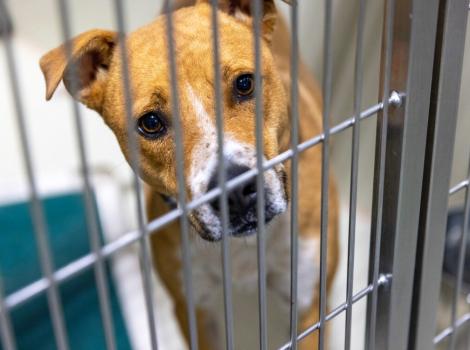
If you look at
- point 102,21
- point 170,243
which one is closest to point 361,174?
point 170,243

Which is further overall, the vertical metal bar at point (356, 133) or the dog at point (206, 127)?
the dog at point (206, 127)

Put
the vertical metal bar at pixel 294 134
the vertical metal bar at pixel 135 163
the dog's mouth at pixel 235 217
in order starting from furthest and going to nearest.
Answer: the dog's mouth at pixel 235 217, the vertical metal bar at pixel 294 134, the vertical metal bar at pixel 135 163

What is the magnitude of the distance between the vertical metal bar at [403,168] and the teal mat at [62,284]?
90 centimetres

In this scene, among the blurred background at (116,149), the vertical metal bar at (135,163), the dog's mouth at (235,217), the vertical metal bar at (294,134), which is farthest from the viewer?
the blurred background at (116,149)

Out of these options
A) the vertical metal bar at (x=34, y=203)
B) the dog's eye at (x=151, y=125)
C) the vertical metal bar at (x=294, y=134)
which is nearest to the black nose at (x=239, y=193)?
the vertical metal bar at (x=294, y=134)

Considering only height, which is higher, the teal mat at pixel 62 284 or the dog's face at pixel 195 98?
the dog's face at pixel 195 98

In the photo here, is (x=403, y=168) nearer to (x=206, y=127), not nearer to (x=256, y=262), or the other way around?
(x=206, y=127)

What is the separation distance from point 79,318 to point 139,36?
0.92 metres

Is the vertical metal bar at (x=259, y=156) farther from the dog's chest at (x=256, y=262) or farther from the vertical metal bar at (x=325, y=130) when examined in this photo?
the dog's chest at (x=256, y=262)

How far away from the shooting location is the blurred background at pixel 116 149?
1.67 m

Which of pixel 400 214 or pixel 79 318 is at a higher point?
pixel 400 214

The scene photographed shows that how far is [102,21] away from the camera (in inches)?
91.0

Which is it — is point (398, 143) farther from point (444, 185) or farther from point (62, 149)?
point (62, 149)

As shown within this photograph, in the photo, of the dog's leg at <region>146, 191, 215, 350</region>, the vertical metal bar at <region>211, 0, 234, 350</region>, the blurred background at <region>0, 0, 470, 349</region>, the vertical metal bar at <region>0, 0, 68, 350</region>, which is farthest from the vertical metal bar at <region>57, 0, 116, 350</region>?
the blurred background at <region>0, 0, 470, 349</region>
